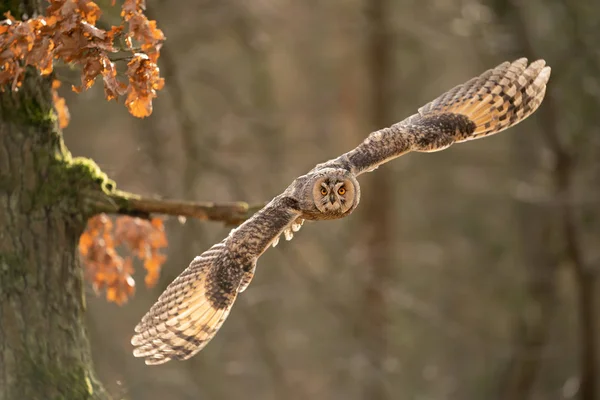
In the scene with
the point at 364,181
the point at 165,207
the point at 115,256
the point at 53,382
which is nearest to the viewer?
the point at 53,382

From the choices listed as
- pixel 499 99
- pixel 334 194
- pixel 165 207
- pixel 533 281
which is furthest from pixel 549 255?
pixel 334 194

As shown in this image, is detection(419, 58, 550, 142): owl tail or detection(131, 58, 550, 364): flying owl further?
detection(419, 58, 550, 142): owl tail

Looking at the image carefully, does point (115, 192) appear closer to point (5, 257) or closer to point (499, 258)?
point (5, 257)

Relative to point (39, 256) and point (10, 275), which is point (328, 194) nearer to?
point (39, 256)

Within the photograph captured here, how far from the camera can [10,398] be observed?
5.23 meters

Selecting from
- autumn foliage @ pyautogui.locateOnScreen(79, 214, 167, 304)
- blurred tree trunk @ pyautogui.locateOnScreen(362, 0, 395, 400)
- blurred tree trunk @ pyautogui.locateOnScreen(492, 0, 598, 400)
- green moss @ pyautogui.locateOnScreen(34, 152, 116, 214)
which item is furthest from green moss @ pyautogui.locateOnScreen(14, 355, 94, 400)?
blurred tree trunk @ pyautogui.locateOnScreen(492, 0, 598, 400)

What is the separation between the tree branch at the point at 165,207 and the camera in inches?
226

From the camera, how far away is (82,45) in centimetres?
469

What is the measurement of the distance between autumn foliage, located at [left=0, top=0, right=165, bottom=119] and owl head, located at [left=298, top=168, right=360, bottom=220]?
1012mm

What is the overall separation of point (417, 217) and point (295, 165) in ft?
12.6

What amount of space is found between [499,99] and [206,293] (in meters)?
2.30

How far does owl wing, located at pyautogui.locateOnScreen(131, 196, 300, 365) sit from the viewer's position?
516 cm

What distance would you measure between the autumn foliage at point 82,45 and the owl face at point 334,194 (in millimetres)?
1044

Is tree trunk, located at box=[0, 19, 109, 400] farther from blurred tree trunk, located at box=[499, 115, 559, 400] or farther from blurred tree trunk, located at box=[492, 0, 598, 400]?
blurred tree trunk, located at box=[499, 115, 559, 400]
